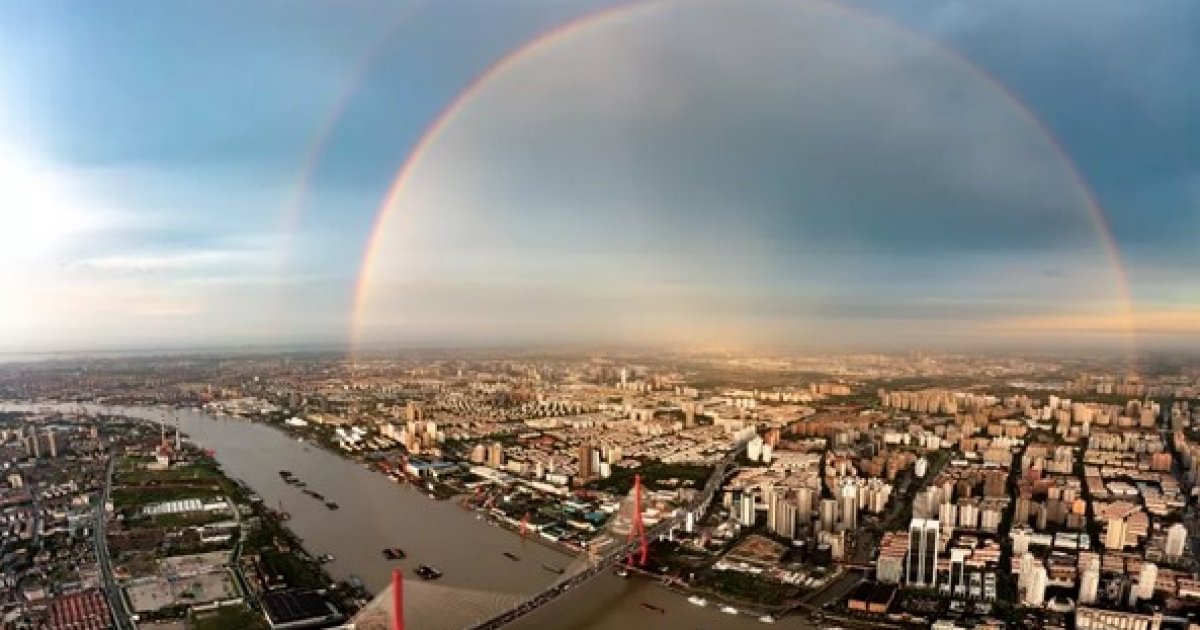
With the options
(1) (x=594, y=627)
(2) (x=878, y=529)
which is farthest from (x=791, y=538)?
(1) (x=594, y=627)

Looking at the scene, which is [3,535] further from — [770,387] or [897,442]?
[770,387]

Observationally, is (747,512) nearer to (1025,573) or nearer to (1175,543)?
(1025,573)

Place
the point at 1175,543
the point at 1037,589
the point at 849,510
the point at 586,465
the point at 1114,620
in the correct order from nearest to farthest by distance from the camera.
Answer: the point at 1114,620, the point at 1037,589, the point at 1175,543, the point at 849,510, the point at 586,465

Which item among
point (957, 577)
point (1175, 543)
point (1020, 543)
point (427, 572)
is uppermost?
point (1175, 543)

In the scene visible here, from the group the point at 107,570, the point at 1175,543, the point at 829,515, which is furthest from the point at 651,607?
the point at 1175,543

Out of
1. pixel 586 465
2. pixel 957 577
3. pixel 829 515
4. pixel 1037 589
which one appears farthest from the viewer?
pixel 586 465

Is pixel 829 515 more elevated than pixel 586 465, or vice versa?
pixel 586 465
